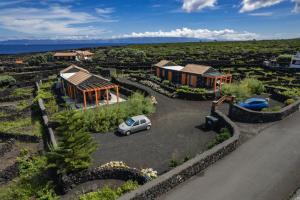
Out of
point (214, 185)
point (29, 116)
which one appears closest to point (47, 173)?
point (214, 185)

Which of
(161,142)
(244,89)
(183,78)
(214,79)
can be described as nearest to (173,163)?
(161,142)

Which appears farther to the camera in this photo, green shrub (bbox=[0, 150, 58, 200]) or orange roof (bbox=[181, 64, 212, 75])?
orange roof (bbox=[181, 64, 212, 75])

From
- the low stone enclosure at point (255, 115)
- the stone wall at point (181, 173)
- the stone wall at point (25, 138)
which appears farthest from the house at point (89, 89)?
the stone wall at point (181, 173)

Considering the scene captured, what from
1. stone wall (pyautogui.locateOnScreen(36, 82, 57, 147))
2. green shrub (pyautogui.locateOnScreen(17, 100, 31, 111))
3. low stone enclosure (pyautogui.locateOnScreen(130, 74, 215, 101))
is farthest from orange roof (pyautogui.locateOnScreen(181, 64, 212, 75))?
green shrub (pyautogui.locateOnScreen(17, 100, 31, 111))

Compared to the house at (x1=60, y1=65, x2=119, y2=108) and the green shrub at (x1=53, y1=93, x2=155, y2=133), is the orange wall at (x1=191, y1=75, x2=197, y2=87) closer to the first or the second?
the house at (x1=60, y1=65, x2=119, y2=108)

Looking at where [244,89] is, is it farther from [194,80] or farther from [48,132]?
[48,132]

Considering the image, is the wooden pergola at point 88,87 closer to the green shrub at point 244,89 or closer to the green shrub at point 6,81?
the green shrub at point 244,89

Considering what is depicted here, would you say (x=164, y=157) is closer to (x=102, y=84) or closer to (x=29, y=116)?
(x=102, y=84)
